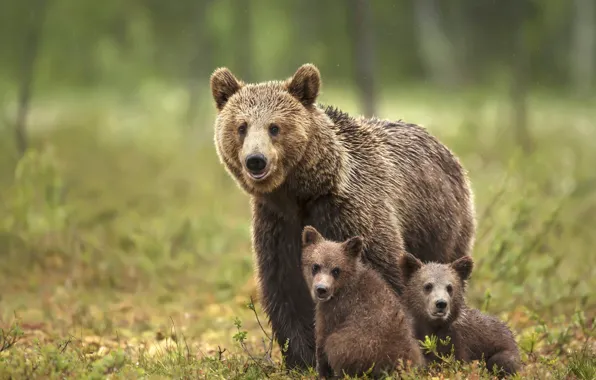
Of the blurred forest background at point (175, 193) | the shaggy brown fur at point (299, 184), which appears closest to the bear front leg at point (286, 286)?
the shaggy brown fur at point (299, 184)

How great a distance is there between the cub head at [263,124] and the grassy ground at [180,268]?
50.7 inches

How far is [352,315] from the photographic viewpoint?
6.15 metres

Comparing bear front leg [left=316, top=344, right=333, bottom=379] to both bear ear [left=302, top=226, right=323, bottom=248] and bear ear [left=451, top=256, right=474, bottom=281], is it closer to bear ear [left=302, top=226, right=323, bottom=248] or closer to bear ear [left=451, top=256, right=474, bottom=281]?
bear ear [left=302, top=226, right=323, bottom=248]

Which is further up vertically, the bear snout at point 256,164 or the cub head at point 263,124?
the cub head at point 263,124

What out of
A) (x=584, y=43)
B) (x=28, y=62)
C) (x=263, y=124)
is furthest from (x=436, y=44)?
(x=263, y=124)

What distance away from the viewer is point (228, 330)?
9172mm

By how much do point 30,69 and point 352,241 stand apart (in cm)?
1041

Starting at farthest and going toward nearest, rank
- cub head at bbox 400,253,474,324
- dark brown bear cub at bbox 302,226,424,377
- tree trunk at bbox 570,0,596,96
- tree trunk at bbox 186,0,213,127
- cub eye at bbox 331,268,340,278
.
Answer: tree trunk at bbox 570,0,596,96
tree trunk at bbox 186,0,213,127
cub head at bbox 400,253,474,324
cub eye at bbox 331,268,340,278
dark brown bear cub at bbox 302,226,424,377

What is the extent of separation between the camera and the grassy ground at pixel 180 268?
269 inches

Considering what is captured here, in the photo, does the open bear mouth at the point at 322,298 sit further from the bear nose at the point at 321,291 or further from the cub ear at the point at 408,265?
the cub ear at the point at 408,265

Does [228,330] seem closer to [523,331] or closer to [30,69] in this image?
[523,331]

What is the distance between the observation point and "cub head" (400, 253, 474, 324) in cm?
637

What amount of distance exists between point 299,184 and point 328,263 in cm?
83

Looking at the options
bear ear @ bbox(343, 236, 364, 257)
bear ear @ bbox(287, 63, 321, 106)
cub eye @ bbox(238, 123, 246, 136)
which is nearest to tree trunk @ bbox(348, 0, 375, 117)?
bear ear @ bbox(287, 63, 321, 106)
